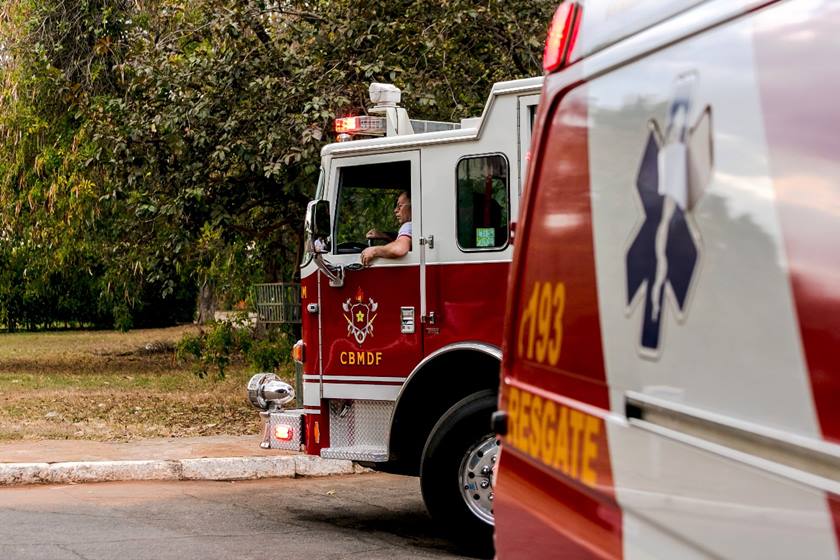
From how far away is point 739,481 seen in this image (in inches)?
89.4

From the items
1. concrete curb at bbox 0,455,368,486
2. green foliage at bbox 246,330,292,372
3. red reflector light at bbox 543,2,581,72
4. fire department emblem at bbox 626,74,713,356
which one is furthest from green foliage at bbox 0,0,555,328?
fire department emblem at bbox 626,74,713,356

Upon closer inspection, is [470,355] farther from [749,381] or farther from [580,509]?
[749,381]

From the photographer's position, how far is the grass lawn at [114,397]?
45.0 ft

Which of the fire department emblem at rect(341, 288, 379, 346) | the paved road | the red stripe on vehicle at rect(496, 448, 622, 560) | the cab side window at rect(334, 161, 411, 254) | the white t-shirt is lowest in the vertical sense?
the paved road

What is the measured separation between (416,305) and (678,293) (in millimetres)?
5614

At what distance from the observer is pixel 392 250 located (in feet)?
27.0

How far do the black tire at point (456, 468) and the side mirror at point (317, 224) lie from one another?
161 cm

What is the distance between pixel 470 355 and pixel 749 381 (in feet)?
18.4

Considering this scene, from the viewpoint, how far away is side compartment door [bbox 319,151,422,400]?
8.24 metres

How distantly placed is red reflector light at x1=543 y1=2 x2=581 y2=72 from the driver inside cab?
15.2 feet

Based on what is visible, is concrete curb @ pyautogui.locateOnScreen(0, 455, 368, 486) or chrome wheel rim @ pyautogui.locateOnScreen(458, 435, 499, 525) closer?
chrome wheel rim @ pyautogui.locateOnScreen(458, 435, 499, 525)

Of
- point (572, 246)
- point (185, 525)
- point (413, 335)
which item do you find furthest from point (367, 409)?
point (572, 246)

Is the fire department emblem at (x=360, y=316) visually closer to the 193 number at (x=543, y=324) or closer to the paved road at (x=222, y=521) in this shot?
the paved road at (x=222, y=521)

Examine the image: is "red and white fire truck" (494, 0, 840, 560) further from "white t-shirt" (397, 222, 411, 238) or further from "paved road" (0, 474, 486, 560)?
"white t-shirt" (397, 222, 411, 238)
